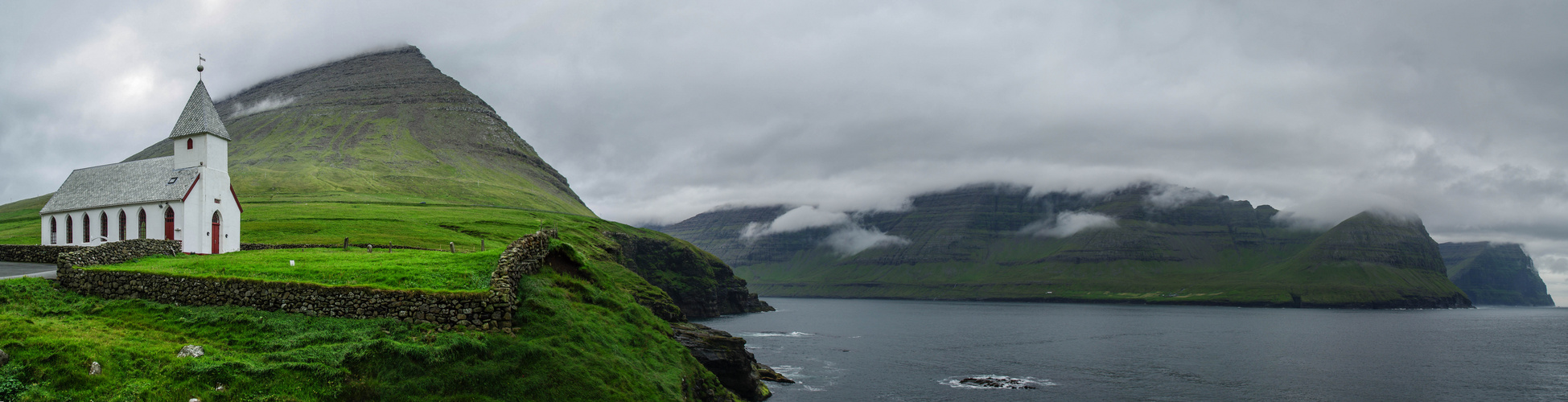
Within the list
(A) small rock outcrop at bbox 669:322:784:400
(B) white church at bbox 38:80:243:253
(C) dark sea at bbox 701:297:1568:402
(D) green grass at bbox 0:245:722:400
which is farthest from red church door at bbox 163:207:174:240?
(C) dark sea at bbox 701:297:1568:402

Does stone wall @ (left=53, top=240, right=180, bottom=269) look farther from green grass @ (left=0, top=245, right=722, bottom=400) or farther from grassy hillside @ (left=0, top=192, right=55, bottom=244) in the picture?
grassy hillside @ (left=0, top=192, right=55, bottom=244)

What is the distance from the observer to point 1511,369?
329ft

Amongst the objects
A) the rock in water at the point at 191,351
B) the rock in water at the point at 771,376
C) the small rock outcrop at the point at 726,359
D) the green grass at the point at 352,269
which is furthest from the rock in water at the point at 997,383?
the rock in water at the point at 191,351

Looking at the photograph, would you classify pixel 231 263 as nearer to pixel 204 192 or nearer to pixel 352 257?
pixel 352 257

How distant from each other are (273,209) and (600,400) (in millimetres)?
130193

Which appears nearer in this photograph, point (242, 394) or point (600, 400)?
point (242, 394)

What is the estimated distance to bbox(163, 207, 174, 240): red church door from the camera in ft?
177

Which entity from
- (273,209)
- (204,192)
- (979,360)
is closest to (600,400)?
(204,192)

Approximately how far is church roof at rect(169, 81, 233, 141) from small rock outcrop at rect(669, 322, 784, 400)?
114ft

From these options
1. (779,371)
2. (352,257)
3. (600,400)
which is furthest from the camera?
(779,371)

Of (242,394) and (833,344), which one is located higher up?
(242,394)

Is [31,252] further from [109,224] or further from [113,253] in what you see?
[113,253]

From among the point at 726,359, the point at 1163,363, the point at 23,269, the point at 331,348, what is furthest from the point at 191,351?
the point at 1163,363

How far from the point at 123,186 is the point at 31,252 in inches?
381
